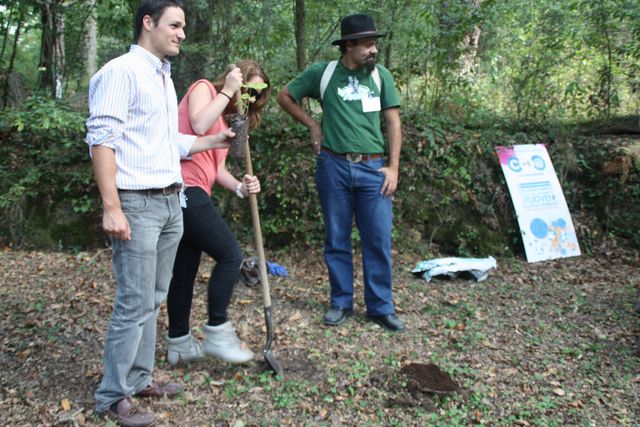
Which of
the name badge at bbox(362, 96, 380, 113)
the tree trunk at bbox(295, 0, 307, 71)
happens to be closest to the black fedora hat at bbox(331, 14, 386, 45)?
the name badge at bbox(362, 96, 380, 113)

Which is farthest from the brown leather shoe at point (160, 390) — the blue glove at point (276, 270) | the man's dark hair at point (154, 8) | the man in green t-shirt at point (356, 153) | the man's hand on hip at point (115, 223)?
the blue glove at point (276, 270)

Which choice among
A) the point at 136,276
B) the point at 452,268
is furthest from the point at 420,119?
the point at 136,276

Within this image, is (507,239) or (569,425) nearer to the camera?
(569,425)

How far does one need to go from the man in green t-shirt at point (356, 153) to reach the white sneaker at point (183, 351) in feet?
3.77

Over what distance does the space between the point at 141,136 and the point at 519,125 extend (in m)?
5.23

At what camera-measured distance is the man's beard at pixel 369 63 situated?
12.5 feet

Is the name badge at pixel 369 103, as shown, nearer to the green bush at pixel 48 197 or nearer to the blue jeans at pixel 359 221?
the blue jeans at pixel 359 221

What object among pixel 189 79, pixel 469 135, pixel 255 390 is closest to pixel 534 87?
pixel 469 135

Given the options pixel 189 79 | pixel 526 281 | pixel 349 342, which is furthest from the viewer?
pixel 189 79

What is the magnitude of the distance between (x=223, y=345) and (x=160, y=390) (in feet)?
1.39

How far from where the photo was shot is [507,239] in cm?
586

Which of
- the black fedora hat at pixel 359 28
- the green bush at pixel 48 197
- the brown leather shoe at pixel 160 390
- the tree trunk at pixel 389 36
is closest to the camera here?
the brown leather shoe at pixel 160 390

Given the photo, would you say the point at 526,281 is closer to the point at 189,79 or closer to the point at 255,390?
the point at 255,390

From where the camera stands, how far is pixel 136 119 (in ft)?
7.64
